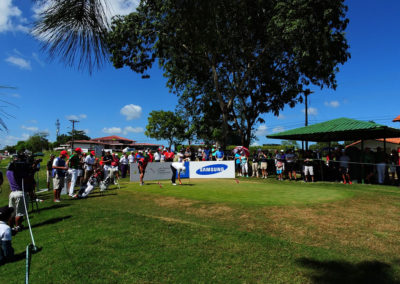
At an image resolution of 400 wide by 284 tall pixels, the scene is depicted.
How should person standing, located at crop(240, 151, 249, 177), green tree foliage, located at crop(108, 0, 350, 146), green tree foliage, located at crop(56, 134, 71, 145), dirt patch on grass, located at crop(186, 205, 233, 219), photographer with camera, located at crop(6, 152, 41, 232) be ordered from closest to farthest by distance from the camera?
1. green tree foliage, located at crop(108, 0, 350, 146)
2. photographer with camera, located at crop(6, 152, 41, 232)
3. dirt patch on grass, located at crop(186, 205, 233, 219)
4. person standing, located at crop(240, 151, 249, 177)
5. green tree foliage, located at crop(56, 134, 71, 145)

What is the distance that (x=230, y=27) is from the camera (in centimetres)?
267

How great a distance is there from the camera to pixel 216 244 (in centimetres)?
464

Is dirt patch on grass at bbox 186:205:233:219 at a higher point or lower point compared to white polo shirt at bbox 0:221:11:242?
lower

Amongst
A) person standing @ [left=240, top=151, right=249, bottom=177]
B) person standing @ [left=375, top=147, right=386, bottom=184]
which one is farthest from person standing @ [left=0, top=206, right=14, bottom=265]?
person standing @ [left=375, top=147, right=386, bottom=184]

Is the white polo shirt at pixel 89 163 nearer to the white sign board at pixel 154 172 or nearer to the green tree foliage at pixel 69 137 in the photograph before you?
the white sign board at pixel 154 172

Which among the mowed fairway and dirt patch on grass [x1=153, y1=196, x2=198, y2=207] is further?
dirt patch on grass [x1=153, y1=196, x2=198, y2=207]

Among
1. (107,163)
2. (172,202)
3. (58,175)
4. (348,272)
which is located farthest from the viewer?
(107,163)

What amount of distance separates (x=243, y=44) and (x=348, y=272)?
27.8ft

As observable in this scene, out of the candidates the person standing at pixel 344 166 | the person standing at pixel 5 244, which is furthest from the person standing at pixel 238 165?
the person standing at pixel 5 244

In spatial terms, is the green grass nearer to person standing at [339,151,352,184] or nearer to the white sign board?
person standing at [339,151,352,184]

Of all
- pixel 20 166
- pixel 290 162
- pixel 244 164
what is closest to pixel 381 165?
pixel 290 162

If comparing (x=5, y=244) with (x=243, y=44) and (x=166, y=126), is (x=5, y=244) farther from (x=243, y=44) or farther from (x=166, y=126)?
(x=166, y=126)

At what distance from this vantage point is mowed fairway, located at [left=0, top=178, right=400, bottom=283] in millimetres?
3586

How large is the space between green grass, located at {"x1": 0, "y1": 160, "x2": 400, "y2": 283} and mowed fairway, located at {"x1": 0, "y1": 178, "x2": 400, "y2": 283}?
0.02 m
